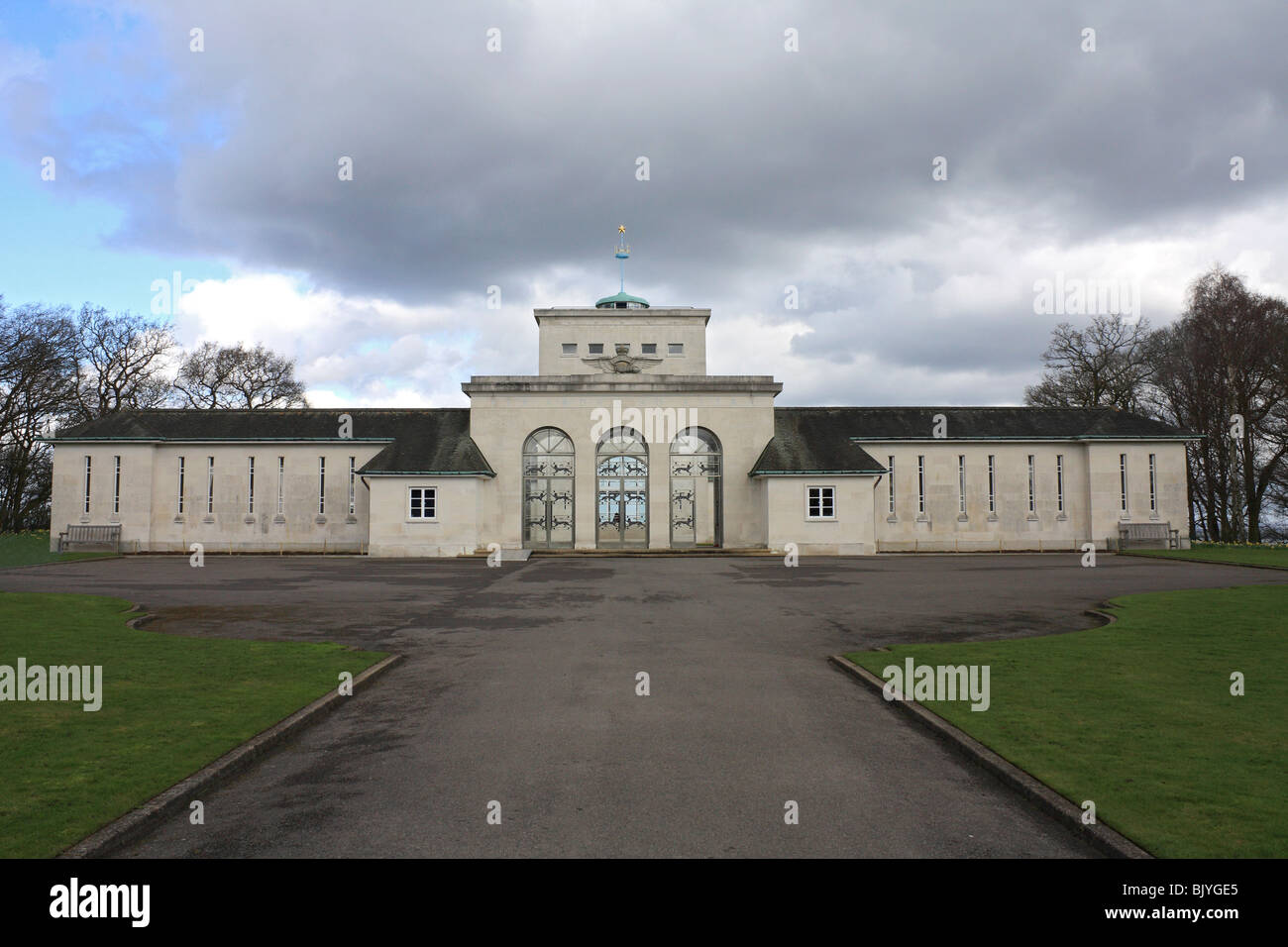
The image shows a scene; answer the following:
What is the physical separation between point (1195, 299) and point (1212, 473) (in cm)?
978

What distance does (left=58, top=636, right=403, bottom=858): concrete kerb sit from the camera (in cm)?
470

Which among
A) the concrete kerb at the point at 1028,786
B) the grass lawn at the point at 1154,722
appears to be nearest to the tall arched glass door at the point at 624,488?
the grass lawn at the point at 1154,722

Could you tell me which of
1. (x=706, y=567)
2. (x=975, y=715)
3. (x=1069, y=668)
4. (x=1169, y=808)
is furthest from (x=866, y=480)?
(x=1169, y=808)

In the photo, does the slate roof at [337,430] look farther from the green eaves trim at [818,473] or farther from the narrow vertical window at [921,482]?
the narrow vertical window at [921,482]

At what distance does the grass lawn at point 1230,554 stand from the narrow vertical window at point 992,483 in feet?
19.6

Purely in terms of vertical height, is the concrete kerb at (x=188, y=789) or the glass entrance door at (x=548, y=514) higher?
the glass entrance door at (x=548, y=514)

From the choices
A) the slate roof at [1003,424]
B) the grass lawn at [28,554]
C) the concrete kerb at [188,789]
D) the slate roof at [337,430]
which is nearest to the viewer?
the concrete kerb at [188,789]

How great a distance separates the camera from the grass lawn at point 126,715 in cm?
521

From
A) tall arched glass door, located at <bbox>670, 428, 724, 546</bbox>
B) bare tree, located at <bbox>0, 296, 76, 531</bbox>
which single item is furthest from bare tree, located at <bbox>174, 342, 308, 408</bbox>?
tall arched glass door, located at <bbox>670, 428, 724, 546</bbox>

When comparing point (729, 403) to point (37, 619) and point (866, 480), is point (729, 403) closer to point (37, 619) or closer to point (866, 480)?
point (866, 480)

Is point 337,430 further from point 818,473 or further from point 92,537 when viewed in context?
point 818,473

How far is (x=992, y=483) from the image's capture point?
128 feet

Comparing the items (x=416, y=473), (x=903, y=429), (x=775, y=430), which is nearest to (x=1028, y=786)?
(x=416, y=473)

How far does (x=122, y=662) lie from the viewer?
9977 millimetres
